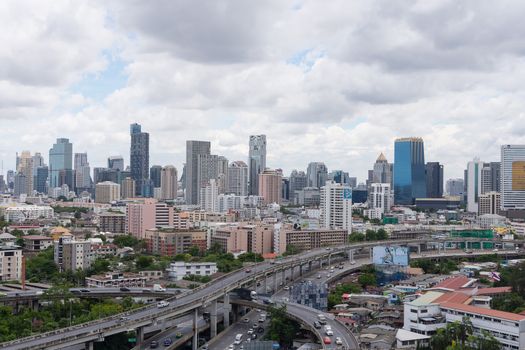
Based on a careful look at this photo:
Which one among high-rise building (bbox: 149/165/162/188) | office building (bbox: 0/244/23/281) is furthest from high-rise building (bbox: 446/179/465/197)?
office building (bbox: 0/244/23/281)

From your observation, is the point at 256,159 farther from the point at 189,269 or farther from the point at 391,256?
the point at 189,269

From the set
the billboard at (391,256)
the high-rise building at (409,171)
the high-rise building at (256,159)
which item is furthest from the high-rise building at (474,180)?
the billboard at (391,256)

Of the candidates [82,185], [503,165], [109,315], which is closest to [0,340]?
[109,315]

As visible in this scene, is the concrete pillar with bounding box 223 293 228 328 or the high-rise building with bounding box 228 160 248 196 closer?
the concrete pillar with bounding box 223 293 228 328

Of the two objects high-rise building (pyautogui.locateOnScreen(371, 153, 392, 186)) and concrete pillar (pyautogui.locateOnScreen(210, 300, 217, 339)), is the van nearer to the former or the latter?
concrete pillar (pyautogui.locateOnScreen(210, 300, 217, 339))

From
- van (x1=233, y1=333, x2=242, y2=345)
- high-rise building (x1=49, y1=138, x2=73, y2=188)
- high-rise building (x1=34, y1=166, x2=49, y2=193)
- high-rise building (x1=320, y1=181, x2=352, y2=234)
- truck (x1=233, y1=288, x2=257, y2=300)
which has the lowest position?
van (x1=233, y1=333, x2=242, y2=345)

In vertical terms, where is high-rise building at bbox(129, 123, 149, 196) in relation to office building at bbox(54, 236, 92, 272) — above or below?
above

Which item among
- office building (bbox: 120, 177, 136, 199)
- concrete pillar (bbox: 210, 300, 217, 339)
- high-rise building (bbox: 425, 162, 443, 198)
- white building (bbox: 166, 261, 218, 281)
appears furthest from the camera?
high-rise building (bbox: 425, 162, 443, 198)

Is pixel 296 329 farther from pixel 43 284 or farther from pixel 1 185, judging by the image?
pixel 1 185
